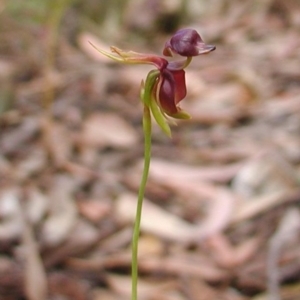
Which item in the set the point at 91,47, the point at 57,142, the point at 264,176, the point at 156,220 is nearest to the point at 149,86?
the point at 156,220

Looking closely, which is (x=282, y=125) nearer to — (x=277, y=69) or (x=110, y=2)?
(x=277, y=69)

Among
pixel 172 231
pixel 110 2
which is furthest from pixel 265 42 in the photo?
pixel 172 231

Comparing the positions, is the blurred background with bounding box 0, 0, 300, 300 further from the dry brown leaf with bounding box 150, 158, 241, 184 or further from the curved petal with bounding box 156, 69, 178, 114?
the curved petal with bounding box 156, 69, 178, 114

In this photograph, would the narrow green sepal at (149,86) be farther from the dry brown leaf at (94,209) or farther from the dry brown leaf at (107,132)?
the dry brown leaf at (107,132)

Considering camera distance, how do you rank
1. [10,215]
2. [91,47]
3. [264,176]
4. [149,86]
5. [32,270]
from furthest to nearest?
[91,47]
[264,176]
[10,215]
[32,270]
[149,86]

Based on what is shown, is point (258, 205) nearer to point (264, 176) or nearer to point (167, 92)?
point (264, 176)

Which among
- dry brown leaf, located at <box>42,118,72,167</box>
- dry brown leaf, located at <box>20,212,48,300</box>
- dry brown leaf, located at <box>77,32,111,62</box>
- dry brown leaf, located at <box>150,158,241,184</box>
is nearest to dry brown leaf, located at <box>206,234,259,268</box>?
dry brown leaf, located at <box>150,158,241,184</box>

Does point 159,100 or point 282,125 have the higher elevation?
point 282,125
